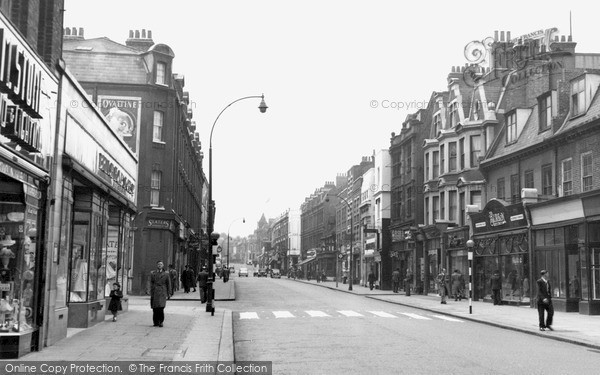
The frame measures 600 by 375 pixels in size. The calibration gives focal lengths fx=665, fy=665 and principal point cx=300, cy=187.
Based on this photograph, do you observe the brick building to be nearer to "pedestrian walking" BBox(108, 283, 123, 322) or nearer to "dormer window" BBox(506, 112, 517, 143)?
"pedestrian walking" BBox(108, 283, 123, 322)

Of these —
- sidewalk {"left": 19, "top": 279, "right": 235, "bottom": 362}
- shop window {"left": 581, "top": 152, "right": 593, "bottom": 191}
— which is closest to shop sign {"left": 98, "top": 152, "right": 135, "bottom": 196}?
sidewalk {"left": 19, "top": 279, "right": 235, "bottom": 362}

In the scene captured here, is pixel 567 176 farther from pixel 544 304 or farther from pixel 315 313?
pixel 315 313

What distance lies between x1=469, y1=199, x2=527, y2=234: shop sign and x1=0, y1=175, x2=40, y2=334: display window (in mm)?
24921

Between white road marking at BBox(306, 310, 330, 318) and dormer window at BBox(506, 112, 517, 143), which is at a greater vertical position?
dormer window at BBox(506, 112, 517, 143)

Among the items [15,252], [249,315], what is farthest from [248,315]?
[15,252]

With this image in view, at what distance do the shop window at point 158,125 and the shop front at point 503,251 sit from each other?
62.3 ft

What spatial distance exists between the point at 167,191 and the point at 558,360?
29.6 metres

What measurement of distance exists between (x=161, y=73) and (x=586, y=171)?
24.4m

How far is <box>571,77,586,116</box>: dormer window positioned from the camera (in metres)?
28.7

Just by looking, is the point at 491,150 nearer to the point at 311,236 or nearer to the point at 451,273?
the point at 451,273

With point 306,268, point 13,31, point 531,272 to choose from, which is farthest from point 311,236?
point 13,31

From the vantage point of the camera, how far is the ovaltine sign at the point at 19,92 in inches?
403

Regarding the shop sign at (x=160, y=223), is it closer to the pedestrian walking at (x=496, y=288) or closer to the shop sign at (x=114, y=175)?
the shop sign at (x=114, y=175)

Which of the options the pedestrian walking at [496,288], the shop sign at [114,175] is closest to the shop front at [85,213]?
the shop sign at [114,175]
